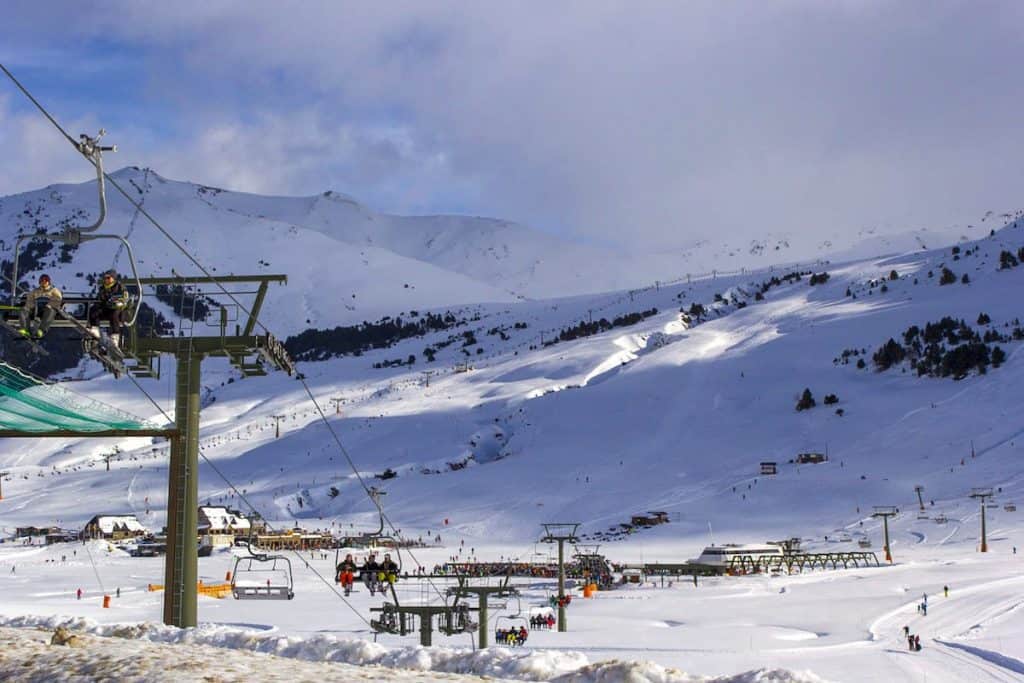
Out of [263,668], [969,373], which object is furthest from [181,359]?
[969,373]

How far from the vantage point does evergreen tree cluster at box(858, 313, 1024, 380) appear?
82.8 meters

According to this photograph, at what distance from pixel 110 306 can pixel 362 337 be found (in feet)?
583

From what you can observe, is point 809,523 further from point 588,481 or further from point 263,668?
point 263,668

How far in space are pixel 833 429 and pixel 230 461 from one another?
47827 millimetres

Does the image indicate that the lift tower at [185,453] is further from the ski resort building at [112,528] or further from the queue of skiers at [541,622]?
the ski resort building at [112,528]

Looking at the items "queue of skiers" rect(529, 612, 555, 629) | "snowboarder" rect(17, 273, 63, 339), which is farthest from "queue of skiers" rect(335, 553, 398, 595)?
"queue of skiers" rect(529, 612, 555, 629)

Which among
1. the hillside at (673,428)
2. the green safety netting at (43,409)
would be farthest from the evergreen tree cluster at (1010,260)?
the green safety netting at (43,409)

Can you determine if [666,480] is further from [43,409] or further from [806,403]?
[43,409]

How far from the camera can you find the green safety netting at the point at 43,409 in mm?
12109

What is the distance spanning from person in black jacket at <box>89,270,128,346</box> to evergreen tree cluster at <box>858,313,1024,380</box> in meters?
79.6

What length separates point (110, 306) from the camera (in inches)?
424

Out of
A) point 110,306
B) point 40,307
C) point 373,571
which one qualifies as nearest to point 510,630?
point 373,571

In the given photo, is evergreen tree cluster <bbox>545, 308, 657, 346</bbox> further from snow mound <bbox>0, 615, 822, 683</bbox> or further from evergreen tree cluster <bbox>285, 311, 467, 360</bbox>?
snow mound <bbox>0, 615, 822, 683</bbox>

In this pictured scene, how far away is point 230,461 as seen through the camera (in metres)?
94.6
